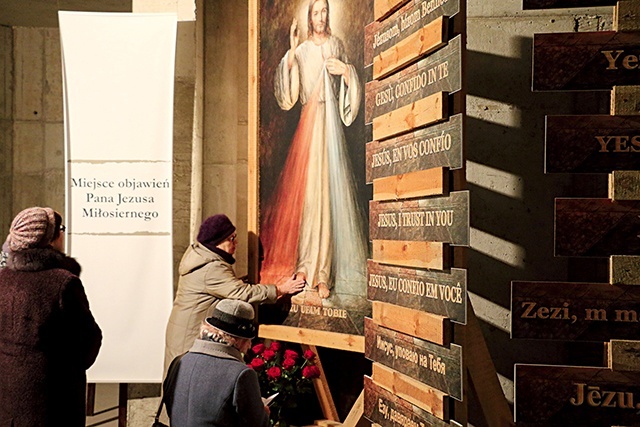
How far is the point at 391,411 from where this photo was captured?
4.46 meters

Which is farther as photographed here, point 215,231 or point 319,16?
point 215,231

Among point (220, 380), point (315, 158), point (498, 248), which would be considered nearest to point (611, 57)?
point (498, 248)

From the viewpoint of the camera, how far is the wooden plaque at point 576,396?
3.74 meters

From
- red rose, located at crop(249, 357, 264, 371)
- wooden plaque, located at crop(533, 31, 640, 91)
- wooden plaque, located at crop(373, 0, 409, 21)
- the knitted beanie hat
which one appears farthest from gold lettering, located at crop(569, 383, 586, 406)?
the knitted beanie hat

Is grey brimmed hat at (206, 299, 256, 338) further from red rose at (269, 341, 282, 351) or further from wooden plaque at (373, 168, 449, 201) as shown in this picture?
red rose at (269, 341, 282, 351)

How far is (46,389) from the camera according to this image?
443 centimetres

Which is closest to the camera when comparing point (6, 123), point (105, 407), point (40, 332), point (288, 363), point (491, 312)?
point (40, 332)

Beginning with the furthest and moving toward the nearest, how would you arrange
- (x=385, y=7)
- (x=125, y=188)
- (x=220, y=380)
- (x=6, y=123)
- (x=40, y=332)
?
(x=6, y=123), (x=125, y=188), (x=385, y=7), (x=40, y=332), (x=220, y=380)

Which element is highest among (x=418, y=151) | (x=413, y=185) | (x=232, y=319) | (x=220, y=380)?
(x=418, y=151)

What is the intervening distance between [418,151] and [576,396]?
128 centimetres

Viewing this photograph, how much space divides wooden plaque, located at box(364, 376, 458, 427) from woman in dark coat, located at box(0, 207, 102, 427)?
54.3 inches

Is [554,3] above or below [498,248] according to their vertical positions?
above

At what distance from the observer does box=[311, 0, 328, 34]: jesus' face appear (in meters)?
5.70

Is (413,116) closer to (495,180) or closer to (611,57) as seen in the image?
(611,57)
